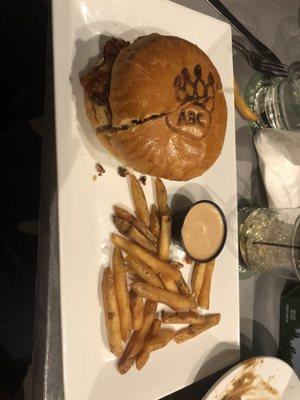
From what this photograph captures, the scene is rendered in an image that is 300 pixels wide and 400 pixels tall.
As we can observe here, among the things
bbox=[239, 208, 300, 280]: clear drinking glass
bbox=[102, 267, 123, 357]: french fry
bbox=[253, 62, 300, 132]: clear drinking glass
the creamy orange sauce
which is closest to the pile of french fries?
bbox=[102, 267, 123, 357]: french fry

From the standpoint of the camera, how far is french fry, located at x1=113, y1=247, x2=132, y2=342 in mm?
1588

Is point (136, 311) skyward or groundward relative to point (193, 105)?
groundward

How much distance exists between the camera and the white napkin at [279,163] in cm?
219

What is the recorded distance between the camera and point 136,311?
1.64 metres

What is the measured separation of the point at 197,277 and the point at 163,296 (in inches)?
10.8

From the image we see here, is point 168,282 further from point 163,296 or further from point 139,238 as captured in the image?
point 139,238

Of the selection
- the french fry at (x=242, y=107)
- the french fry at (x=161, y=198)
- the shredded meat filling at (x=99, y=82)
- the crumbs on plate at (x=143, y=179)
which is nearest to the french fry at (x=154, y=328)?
the french fry at (x=161, y=198)

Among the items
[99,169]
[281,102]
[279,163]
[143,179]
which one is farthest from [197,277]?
[281,102]

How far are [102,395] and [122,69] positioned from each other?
1.27 m

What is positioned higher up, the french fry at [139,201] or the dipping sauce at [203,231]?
the french fry at [139,201]

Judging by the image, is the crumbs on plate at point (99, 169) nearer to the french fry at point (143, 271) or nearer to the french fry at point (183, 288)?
the french fry at point (143, 271)

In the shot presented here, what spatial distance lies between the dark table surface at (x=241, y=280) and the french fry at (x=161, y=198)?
1.56 feet

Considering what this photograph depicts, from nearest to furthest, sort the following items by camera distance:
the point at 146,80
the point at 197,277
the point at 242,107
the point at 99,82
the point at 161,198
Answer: the point at 146,80 < the point at 99,82 < the point at 161,198 < the point at 197,277 < the point at 242,107

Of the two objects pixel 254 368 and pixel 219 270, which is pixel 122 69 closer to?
pixel 219 270
